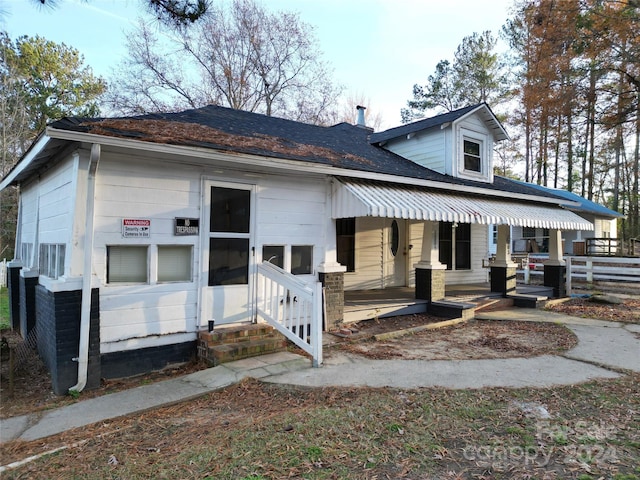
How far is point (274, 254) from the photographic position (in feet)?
20.8

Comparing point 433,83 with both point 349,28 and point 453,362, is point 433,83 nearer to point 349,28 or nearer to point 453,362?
point 349,28

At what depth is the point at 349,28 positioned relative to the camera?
401 inches

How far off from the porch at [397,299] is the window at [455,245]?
1.14 m

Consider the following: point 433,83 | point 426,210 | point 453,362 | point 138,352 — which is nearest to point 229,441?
point 138,352

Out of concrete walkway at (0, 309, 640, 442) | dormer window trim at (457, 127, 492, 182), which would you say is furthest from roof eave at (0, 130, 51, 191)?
dormer window trim at (457, 127, 492, 182)

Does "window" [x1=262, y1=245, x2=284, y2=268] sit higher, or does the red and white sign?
the red and white sign

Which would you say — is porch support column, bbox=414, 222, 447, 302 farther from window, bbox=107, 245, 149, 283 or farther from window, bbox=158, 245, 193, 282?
window, bbox=107, 245, 149, 283

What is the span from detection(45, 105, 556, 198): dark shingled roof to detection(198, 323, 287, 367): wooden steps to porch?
8.42 ft

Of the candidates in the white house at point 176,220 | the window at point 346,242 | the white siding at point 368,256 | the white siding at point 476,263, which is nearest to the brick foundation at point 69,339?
the white house at point 176,220

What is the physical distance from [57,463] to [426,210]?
5.99 m

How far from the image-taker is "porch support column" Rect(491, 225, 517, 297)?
1011 cm

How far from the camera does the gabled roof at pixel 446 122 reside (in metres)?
9.81

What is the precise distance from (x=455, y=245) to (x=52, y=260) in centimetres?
1050

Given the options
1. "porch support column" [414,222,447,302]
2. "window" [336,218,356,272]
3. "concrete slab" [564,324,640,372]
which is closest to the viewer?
"concrete slab" [564,324,640,372]
